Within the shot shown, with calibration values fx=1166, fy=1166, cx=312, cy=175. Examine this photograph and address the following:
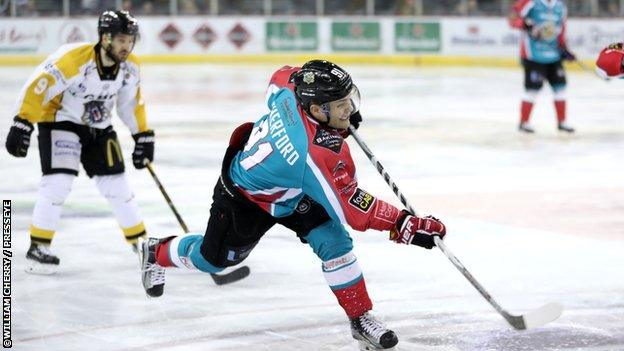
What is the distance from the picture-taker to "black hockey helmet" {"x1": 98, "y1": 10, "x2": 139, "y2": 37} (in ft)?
15.7

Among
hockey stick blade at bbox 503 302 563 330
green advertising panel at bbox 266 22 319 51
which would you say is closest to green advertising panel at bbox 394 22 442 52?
green advertising panel at bbox 266 22 319 51

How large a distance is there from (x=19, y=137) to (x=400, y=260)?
171cm

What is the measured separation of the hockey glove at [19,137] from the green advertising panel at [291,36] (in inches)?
496

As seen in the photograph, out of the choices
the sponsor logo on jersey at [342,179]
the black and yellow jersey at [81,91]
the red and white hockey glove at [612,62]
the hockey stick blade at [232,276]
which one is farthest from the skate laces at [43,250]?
the red and white hockey glove at [612,62]

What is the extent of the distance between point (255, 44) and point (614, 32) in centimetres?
517

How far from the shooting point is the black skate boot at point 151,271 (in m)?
4.26

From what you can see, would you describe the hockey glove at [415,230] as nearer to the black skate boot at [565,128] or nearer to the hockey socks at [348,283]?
the hockey socks at [348,283]

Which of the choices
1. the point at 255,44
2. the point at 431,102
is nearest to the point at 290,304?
the point at 431,102

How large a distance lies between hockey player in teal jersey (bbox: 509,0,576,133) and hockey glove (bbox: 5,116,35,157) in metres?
5.86

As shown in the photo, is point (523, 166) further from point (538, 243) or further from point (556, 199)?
point (538, 243)

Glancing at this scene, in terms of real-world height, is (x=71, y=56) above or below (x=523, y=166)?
above

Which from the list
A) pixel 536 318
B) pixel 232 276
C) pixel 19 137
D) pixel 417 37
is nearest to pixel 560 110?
pixel 232 276

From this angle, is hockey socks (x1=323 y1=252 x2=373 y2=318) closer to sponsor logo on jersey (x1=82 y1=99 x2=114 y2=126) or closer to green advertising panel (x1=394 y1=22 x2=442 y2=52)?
sponsor logo on jersey (x1=82 y1=99 x2=114 y2=126)

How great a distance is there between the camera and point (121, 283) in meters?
4.75
